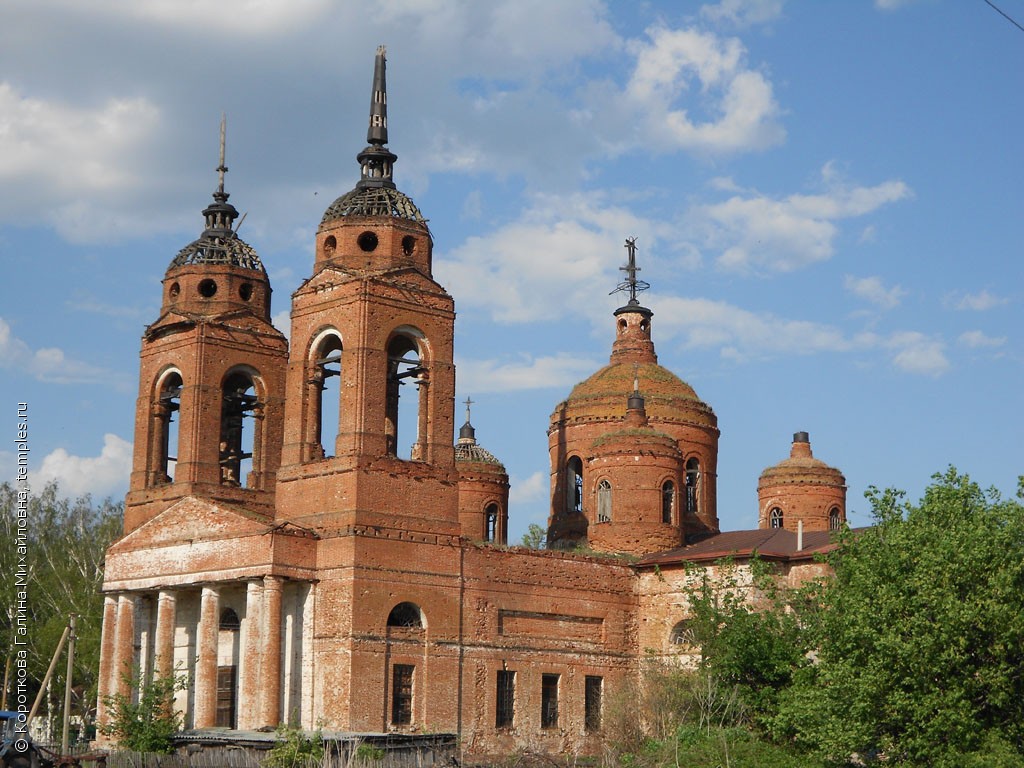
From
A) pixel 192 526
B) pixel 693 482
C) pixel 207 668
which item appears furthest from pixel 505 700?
pixel 693 482

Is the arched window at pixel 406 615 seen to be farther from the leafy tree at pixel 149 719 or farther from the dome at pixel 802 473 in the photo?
the dome at pixel 802 473

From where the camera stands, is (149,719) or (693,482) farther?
(693,482)

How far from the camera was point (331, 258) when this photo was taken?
123 feet

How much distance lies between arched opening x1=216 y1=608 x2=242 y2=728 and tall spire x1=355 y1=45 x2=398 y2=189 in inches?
429

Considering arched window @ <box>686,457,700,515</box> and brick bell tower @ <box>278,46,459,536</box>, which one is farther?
arched window @ <box>686,457,700,515</box>

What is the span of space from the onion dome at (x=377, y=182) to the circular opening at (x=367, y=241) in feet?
1.66

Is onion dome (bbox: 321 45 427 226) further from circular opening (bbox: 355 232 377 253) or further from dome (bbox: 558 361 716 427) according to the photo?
dome (bbox: 558 361 716 427)

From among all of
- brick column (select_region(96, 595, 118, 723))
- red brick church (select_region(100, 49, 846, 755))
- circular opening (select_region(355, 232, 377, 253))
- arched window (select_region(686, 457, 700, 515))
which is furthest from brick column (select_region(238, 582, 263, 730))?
arched window (select_region(686, 457, 700, 515))

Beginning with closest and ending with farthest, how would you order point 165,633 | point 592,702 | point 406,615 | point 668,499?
point 406,615 < point 165,633 < point 592,702 < point 668,499

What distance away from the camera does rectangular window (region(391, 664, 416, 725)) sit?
34.5m

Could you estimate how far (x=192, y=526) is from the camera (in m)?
37.0

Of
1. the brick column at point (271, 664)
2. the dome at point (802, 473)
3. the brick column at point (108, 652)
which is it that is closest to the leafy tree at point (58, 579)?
the brick column at point (108, 652)

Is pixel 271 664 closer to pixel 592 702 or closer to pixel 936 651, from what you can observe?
pixel 592 702

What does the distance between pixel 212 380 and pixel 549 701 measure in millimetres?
11684
